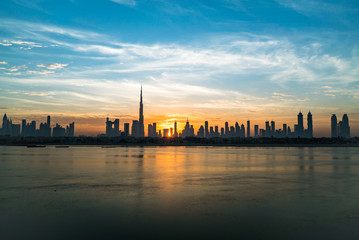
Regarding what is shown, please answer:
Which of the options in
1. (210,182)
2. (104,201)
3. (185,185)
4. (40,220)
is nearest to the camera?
(40,220)

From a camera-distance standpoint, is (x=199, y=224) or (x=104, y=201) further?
(x=104, y=201)

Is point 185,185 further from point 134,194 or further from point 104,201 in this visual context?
point 104,201

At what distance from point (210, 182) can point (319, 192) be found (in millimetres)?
8494

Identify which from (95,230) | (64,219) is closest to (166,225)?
(95,230)

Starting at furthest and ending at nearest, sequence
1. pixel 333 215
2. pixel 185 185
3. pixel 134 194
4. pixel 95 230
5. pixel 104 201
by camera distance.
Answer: pixel 185 185 < pixel 134 194 < pixel 104 201 < pixel 333 215 < pixel 95 230

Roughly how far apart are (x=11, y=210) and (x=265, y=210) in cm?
1328

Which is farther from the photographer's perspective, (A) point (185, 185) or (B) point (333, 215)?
(A) point (185, 185)

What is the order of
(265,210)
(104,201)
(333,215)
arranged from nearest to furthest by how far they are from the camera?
1. (333,215)
2. (265,210)
3. (104,201)

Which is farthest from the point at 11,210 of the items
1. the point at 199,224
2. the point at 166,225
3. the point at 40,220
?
the point at 199,224

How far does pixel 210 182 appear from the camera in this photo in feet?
81.3

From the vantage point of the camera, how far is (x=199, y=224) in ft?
41.5

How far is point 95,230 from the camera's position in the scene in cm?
1190

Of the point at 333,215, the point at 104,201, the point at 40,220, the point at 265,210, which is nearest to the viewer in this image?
the point at 40,220

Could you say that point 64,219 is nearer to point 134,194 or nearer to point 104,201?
point 104,201
